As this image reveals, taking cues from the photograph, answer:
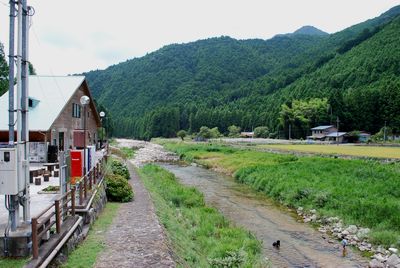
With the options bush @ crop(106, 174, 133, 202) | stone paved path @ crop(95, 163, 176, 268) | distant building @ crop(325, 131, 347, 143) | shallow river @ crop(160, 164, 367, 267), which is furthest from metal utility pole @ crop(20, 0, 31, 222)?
distant building @ crop(325, 131, 347, 143)

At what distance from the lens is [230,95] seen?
165625 mm

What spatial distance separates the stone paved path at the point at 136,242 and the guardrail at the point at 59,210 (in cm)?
116

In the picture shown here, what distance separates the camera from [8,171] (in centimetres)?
698

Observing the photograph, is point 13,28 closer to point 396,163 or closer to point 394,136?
point 396,163

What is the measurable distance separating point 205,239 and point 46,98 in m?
18.9

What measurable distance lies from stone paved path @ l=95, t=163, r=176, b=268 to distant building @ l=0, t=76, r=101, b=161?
9486mm

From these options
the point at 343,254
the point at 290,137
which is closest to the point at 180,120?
the point at 290,137

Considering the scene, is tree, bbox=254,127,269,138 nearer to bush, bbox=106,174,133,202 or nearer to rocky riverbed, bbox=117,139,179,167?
rocky riverbed, bbox=117,139,179,167

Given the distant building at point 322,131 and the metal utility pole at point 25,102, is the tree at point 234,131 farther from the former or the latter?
the metal utility pole at point 25,102

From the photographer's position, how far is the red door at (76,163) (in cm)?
1358

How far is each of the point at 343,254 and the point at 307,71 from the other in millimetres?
150402

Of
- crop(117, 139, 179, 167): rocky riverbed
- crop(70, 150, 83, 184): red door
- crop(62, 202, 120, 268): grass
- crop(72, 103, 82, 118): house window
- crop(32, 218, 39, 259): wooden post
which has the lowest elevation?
crop(117, 139, 179, 167): rocky riverbed

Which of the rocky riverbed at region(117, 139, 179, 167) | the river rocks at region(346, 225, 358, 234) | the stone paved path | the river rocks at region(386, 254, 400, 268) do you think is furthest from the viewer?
the rocky riverbed at region(117, 139, 179, 167)

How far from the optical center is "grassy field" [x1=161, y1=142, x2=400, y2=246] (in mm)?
15812
